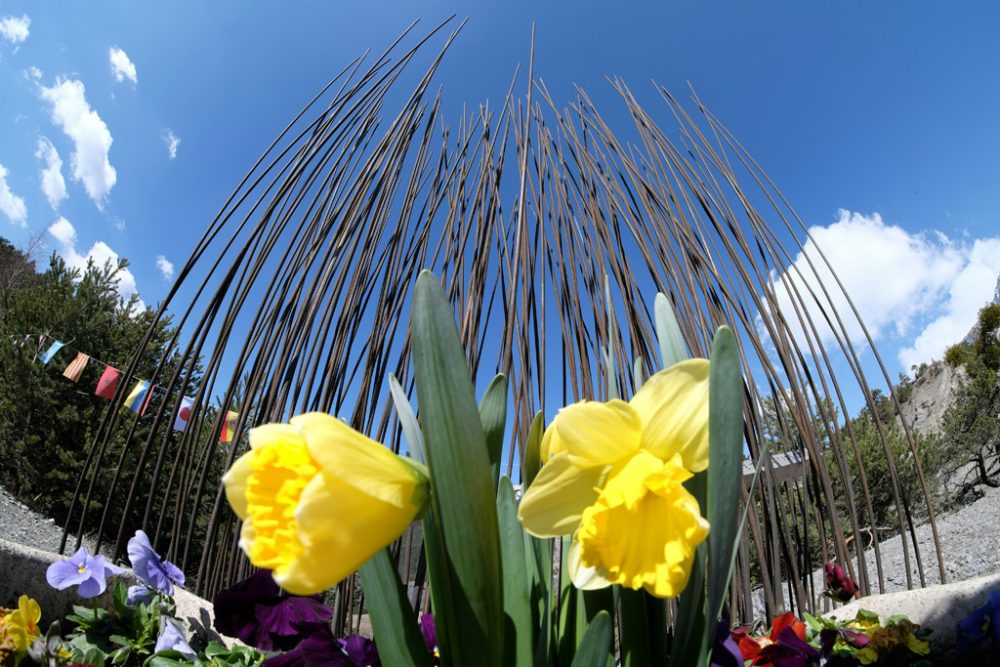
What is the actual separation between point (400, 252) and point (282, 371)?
304 mm

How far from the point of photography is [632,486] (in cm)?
30

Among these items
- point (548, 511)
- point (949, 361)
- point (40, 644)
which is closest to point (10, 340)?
point (40, 644)

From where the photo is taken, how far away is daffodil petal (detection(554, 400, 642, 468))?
1.00 ft

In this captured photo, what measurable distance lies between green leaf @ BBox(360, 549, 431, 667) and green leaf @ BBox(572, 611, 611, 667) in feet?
0.33

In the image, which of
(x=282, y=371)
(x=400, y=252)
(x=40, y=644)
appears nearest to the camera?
(x=40, y=644)

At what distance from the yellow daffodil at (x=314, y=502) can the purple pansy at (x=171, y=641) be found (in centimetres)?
37

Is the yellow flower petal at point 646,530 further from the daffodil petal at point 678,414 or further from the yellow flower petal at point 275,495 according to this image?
the yellow flower petal at point 275,495

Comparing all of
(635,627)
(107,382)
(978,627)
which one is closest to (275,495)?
(635,627)

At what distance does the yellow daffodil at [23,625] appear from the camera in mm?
469

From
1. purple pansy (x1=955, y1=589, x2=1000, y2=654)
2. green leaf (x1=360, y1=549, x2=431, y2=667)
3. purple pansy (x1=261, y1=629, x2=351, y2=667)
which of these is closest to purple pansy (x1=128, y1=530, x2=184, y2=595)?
purple pansy (x1=261, y1=629, x2=351, y2=667)

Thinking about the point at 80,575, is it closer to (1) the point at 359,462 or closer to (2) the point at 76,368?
(1) the point at 359,462

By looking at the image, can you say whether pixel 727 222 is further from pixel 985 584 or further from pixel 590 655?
pixel 590 655

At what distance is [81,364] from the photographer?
5316 millimetres

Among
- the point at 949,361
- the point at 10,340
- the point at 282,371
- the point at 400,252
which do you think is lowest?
the point at 282,371
